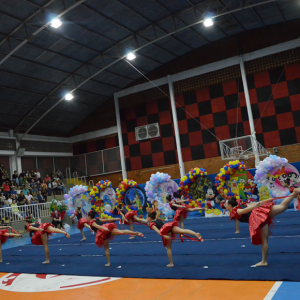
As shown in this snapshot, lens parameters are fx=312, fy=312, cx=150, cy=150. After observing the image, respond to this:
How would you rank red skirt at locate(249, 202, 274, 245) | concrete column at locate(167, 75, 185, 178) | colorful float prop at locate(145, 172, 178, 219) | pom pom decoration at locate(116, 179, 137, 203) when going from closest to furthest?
red skirt at locate(249, 202, 274, 245)
colorful float prop at locate(145, 172, 178, 219)
pom pom decoration at locate(116, 179, 137, 203)
concrete column at locate(167, 75, 185, 178)

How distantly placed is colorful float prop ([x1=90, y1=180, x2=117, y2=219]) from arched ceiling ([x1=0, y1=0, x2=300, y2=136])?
266 inches

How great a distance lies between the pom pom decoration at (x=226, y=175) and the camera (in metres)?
14.2

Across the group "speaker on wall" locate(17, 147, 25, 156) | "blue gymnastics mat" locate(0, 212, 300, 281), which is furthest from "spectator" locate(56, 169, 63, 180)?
"blue gymnastics mat" locate(0, 212, 300, 281)

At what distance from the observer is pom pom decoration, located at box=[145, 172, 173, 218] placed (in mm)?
15500

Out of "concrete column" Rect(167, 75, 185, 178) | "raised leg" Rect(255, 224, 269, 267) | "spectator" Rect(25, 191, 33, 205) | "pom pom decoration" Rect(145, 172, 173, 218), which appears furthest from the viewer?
"concrete column" Rect(167, 75, 185, 178)

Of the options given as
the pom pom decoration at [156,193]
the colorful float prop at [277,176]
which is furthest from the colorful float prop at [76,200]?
the colorful float prop at [277,176]

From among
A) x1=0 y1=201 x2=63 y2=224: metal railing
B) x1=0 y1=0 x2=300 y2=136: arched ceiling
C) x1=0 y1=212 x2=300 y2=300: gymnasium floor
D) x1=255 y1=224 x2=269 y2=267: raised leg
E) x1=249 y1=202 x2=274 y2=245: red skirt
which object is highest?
x1=0 y1=0 x2=300 y2=136: arched ceiling

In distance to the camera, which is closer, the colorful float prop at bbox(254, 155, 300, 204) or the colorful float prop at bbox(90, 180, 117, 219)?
the colorful float prop at bbox(254, 155, 300, 204)

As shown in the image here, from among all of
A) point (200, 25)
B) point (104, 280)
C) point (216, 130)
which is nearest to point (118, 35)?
point (200, 25)

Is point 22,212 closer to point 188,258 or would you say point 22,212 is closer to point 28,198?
point 28,198

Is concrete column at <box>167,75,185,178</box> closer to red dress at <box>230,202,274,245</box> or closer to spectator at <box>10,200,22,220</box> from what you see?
spectator at <box>10,200,22,220</box>

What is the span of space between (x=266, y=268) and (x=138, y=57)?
1736 centimetres

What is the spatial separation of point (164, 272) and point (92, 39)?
1468 centimetres

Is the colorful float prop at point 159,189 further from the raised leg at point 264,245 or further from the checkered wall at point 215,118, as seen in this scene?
the raised leg at point 264,245
